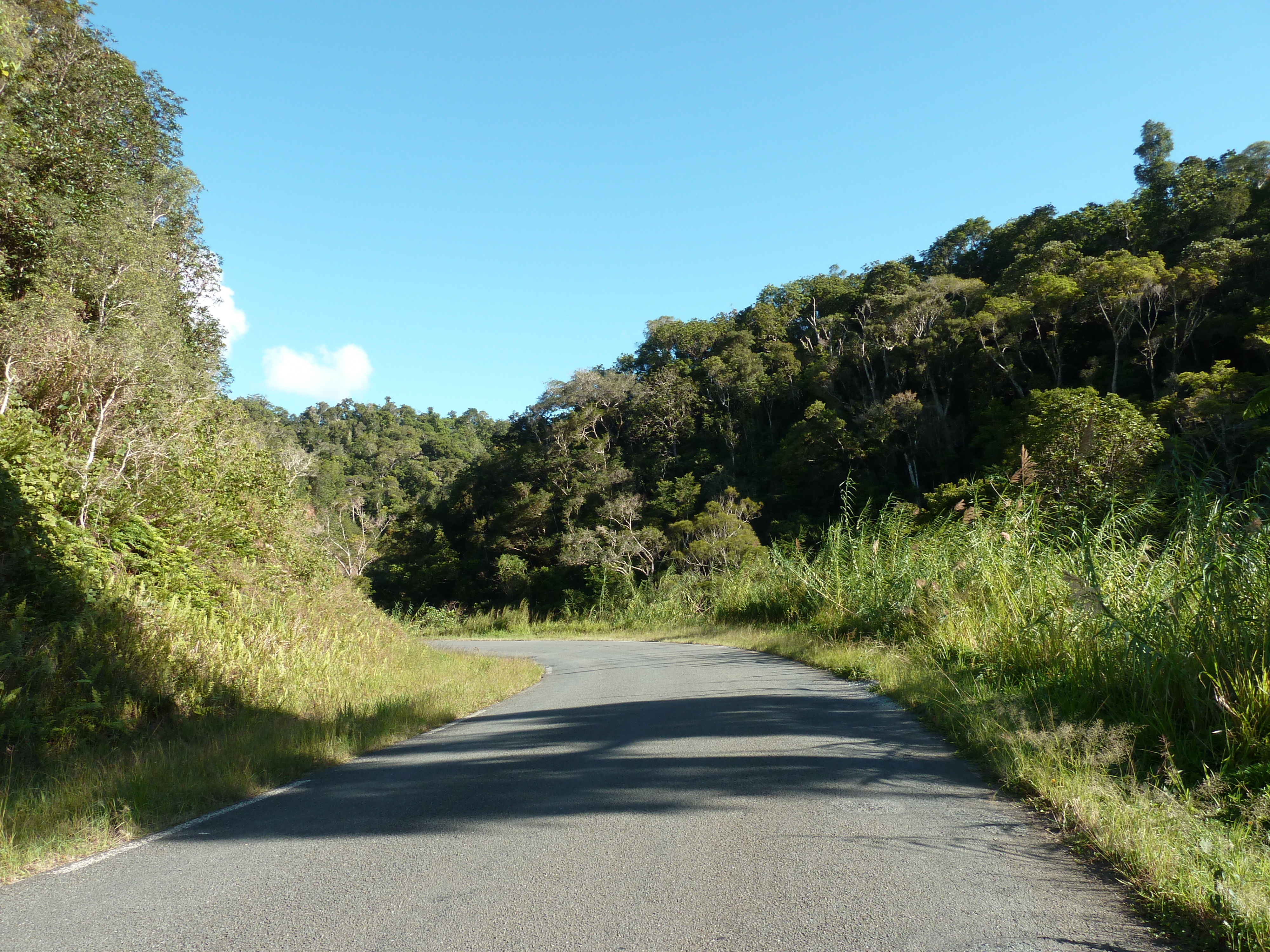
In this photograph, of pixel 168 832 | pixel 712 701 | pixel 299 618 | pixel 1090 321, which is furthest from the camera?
pixel 1090 321

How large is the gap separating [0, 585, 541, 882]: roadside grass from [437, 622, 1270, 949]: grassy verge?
193 inches

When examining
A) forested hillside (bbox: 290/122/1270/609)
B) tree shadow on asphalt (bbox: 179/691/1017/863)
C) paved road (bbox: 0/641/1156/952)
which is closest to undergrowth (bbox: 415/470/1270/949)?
paved road (bbox: 0/641/1156/952)

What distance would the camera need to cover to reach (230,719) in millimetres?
7648

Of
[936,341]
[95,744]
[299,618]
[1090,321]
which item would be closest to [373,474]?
[936,341]

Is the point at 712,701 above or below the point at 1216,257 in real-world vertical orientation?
below

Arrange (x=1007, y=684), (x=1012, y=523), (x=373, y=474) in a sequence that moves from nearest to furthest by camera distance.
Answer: (x=1007, y=684) < (x=1012, y=523) < (x=373, y=474)

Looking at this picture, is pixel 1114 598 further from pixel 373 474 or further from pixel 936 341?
pixel 373 474

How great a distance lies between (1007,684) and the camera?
280 inches

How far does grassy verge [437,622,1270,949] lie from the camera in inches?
110

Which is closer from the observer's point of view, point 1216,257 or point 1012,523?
point 1012,523

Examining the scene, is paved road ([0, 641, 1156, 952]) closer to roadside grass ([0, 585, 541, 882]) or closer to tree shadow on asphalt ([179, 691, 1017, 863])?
tree shadow on asphalt ([179, 691, 1017, 863])

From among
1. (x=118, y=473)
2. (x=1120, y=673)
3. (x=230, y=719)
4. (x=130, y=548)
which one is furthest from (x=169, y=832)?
(x=118, y=473)

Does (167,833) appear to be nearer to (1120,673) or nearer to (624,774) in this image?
(624,774)

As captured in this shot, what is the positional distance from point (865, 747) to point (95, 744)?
6.26 meters
